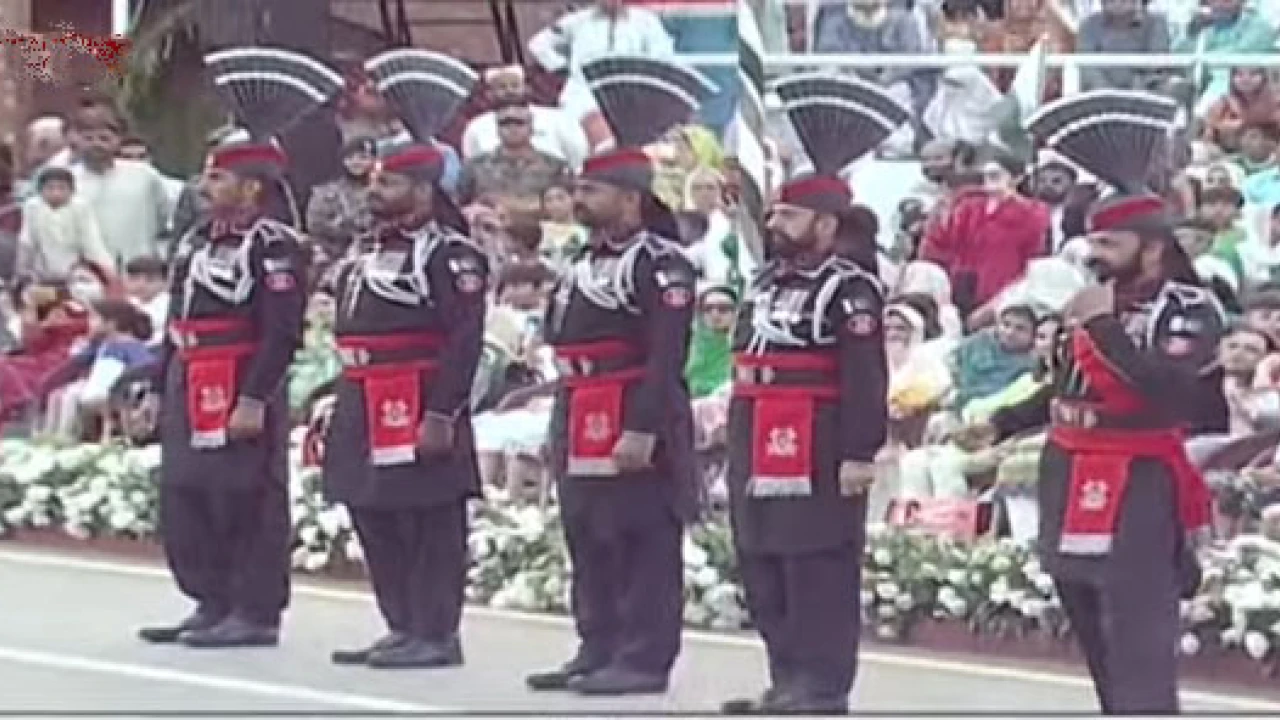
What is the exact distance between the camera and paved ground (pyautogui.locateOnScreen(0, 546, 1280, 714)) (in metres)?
5.00

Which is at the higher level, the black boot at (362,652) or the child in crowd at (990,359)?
the child in crowd at (990,359)

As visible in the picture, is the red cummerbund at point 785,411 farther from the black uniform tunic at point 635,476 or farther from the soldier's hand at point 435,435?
the soldier's hand at point 435,435

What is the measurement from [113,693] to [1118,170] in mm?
1848

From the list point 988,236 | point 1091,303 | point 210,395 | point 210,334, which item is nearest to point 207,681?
point 210,395

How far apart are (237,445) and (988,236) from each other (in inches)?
52.8

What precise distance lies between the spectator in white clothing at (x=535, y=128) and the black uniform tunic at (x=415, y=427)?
192mm

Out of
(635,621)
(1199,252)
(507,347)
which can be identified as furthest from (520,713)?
(1199,252)

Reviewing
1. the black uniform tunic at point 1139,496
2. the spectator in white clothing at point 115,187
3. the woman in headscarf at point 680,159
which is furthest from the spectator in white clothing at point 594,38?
the black uniform tunic at point 1139,496

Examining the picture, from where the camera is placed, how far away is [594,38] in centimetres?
491

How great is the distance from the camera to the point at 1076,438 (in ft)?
15.9

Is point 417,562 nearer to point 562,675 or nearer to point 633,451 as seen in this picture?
point 562,675

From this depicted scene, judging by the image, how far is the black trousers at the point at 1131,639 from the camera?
485 cm

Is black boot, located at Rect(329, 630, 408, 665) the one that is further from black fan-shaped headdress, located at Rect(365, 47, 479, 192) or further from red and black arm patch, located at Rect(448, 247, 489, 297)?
black fan-shaped headdress, located at Rect(365, 47, 479, 192)

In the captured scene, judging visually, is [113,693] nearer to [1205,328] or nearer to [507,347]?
[507,347]
